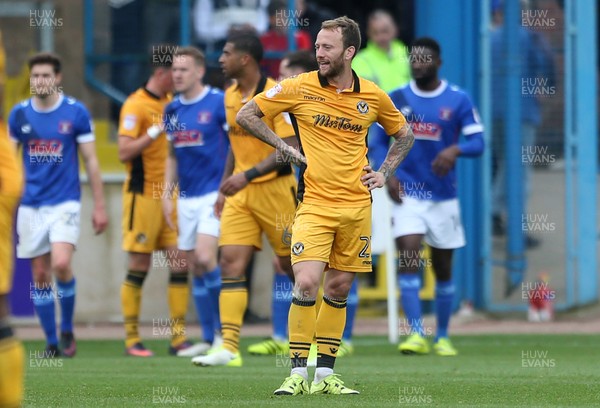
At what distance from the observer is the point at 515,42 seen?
15.4m

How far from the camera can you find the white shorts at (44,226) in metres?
11.3

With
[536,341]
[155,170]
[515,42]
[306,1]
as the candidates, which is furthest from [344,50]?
[306,1]

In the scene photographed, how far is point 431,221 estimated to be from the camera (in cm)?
1161

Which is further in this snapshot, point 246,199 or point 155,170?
point 155,170

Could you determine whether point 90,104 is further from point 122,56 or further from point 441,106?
point 441,106

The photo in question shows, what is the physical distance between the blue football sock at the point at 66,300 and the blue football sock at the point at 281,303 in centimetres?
176

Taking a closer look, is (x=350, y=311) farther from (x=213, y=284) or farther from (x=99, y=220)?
(x=99, y=220)

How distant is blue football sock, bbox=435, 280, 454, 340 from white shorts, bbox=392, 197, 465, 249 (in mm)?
385

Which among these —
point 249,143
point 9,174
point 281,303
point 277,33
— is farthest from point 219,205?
point 9,174

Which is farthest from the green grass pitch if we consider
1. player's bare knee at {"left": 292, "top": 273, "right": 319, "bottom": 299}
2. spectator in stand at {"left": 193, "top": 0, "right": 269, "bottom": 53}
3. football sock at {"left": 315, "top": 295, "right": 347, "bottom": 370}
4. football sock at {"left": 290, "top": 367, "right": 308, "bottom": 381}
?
spectator in stand at {"left": 193, "top": 0, "right": 269, "bottom": 53}

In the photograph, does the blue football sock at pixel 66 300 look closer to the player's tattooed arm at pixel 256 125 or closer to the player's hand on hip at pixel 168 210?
the player's hand on hip at pixel 168 210

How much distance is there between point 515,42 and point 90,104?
5008 millimetres

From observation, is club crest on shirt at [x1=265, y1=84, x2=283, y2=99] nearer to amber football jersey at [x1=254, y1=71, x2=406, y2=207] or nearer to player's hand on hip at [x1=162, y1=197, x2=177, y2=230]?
amber football jersey at [x1=254, y1=71, x2=406, y2=207]

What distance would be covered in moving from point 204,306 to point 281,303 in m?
0.68
